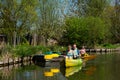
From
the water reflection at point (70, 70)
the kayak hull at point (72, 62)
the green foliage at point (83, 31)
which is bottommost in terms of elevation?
the water reflection at point (70, 70)

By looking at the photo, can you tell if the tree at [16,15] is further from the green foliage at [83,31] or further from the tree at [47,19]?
the green foliage at [83,31]

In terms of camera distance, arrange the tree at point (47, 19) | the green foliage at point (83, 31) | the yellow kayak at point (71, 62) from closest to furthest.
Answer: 1. the yellow kayak at point (71, 62)
2. the tree at point (47, 19)
3. the green foliage at point (83, 31)

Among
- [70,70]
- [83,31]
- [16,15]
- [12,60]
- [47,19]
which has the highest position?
[47,19]

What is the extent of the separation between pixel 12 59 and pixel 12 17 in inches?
502

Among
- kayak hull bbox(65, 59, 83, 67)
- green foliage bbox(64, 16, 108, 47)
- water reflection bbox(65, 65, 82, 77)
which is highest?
green foliage bbox(64, 16, 108, 47)

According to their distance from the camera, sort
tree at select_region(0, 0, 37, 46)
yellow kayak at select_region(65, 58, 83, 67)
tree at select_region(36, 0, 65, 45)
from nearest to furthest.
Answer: yellow kayak at select_region(65, 58, 83, 67) → tree at select_region(0, 0, 37, 46) → tree at select_region(36, 0, 65, 45)

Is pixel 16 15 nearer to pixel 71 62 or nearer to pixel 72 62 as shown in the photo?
pixel 72 62

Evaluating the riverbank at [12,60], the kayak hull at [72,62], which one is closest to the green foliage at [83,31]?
the riverbank at [12,60]

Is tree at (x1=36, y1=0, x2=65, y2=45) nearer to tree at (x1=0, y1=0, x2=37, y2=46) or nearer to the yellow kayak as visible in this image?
tree at (x1=0, y1=0, x2=37, y2=46)

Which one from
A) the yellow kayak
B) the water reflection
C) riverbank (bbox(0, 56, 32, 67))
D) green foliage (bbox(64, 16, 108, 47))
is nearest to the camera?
the water reflection

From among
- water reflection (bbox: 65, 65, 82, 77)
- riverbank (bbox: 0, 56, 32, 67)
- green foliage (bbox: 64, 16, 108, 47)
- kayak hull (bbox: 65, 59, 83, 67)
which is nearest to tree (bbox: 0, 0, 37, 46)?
riverbank (bbox: 0, 56, 32, 67)

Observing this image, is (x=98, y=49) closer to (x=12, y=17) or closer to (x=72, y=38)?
(x=72, y=38)

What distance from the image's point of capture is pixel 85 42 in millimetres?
68312

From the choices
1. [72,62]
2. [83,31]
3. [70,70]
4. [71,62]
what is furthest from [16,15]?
[83,31]
